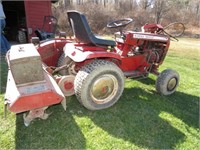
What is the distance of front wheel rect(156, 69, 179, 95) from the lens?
3686 mm

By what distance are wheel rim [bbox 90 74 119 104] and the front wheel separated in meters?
0.98

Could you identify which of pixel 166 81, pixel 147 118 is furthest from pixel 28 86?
pixel 166 81

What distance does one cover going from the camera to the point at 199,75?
18.8 feet

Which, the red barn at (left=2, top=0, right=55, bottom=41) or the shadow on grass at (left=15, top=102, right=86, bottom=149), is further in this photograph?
the red barn at (left=2, top=0, right=55, bottom=41)

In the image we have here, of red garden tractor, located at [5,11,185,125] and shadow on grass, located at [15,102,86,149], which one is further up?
red garden tractor, located at [5,11,185,125]

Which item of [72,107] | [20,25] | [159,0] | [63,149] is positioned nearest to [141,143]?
[63,149]

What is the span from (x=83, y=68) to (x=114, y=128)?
35.0 inches

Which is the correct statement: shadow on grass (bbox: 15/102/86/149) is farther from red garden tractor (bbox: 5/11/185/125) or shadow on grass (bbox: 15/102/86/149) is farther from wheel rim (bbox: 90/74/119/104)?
wheel rim (bbox: 90/74/119/104)

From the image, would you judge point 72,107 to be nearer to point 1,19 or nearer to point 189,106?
point 189,106

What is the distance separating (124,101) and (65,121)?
3.63 feet

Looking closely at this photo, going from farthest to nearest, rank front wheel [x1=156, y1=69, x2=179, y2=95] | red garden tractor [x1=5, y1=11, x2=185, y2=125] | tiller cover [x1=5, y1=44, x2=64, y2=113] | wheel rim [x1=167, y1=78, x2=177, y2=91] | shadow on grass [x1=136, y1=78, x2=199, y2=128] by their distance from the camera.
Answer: wheel rim [x1=167, y1=78, x2=177, y2=91] < front wheel [x1=156, y1=69, x2=179, y2=95] < shadow on grass [x1=136, y1=78, x2=199, y2=128] < red garden tractor [x1=5, y1=11, x2=185, y2=125] < tiller cover [x1=5, y1=44, x2=64, y2=113]

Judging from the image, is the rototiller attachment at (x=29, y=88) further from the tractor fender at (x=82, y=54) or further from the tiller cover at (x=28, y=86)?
the tractor fender at (x=82, y=54)

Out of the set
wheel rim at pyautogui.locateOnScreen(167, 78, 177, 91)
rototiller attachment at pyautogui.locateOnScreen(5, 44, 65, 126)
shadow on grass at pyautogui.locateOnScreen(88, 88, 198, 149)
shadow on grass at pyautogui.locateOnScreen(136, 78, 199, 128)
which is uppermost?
rototiller attachment at pyautogui.locateOnScreen(5, 44, 65, 126)

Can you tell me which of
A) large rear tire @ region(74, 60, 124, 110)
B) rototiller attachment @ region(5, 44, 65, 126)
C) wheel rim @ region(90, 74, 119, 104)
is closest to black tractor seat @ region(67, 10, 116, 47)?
large rear tire @ region(74, 60, 124, 110)
